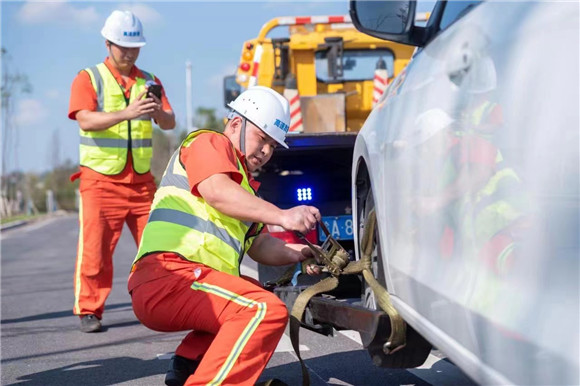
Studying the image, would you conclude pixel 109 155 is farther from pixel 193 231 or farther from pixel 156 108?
pixel 193 231

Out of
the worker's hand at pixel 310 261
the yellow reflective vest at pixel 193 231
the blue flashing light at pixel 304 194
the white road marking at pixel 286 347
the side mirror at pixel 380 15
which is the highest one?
the side mirror at pixel 380 15

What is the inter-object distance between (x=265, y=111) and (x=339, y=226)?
6.78 ft

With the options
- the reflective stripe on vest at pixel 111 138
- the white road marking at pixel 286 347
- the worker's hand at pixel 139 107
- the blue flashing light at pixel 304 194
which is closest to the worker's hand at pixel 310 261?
the white road marking at pixel 286 347

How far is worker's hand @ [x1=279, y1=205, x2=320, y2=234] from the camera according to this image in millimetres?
3551

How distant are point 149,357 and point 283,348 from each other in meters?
0.78

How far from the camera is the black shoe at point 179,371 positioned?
4047 mm

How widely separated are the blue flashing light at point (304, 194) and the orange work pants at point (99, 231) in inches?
45.2

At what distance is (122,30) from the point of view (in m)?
6.37

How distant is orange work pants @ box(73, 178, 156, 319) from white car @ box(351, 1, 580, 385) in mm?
3399

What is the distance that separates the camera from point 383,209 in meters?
3.37

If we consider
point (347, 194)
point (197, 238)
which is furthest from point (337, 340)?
point (197, 238)

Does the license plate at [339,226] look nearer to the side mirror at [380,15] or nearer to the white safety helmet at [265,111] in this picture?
the white safety helmet at [265,111]

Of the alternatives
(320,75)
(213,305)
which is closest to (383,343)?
(213,305)

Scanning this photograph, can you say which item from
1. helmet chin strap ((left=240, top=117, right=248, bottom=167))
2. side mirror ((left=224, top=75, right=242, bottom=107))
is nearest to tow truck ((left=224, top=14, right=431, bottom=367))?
side mirror ((left=224, top=75, right=242, bottom=107))
